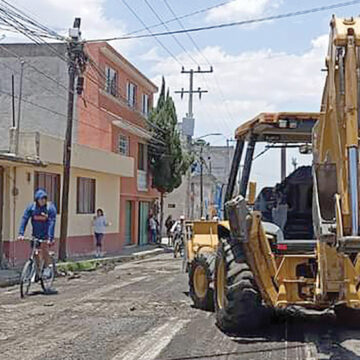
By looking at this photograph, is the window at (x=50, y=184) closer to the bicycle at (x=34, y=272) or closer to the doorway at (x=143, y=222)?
the bicycle at (x=34, y=272)

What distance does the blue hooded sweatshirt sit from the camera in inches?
591

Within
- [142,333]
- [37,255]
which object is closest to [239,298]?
[142,333]

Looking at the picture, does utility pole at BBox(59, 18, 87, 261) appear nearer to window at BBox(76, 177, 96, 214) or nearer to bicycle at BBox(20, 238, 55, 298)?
window at BBox(76, 177, 96, 214)

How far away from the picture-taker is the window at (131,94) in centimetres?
3856

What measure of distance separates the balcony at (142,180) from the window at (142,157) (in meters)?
0.26

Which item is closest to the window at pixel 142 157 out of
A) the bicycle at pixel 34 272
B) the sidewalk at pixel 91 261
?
the sidewalk at pixel 91 261

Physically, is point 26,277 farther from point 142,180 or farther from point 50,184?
point 142,180

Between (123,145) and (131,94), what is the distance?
3.23 meters

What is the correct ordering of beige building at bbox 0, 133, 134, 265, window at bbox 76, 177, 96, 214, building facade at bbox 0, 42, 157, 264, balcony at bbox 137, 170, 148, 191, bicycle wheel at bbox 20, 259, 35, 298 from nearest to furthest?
bicycle wheel at bbox 20, 259, 35, 298, beige building at bbox 0, 133, 134, 265, building facade at bbox 0, 42, 157, 264, window at bbox 76, 177, 96, 214, balcony at bbox 137, 170, 148, 191

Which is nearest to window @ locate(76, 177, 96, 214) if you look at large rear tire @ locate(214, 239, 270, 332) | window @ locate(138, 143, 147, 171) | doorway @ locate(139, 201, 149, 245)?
window @ locate(138, 143, 147, 171)

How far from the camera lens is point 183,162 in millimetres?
42031

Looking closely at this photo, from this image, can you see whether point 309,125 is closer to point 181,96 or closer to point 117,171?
point 117,171

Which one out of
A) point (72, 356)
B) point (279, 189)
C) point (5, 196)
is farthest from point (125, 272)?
point (72, 356)

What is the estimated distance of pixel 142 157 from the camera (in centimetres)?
4069
